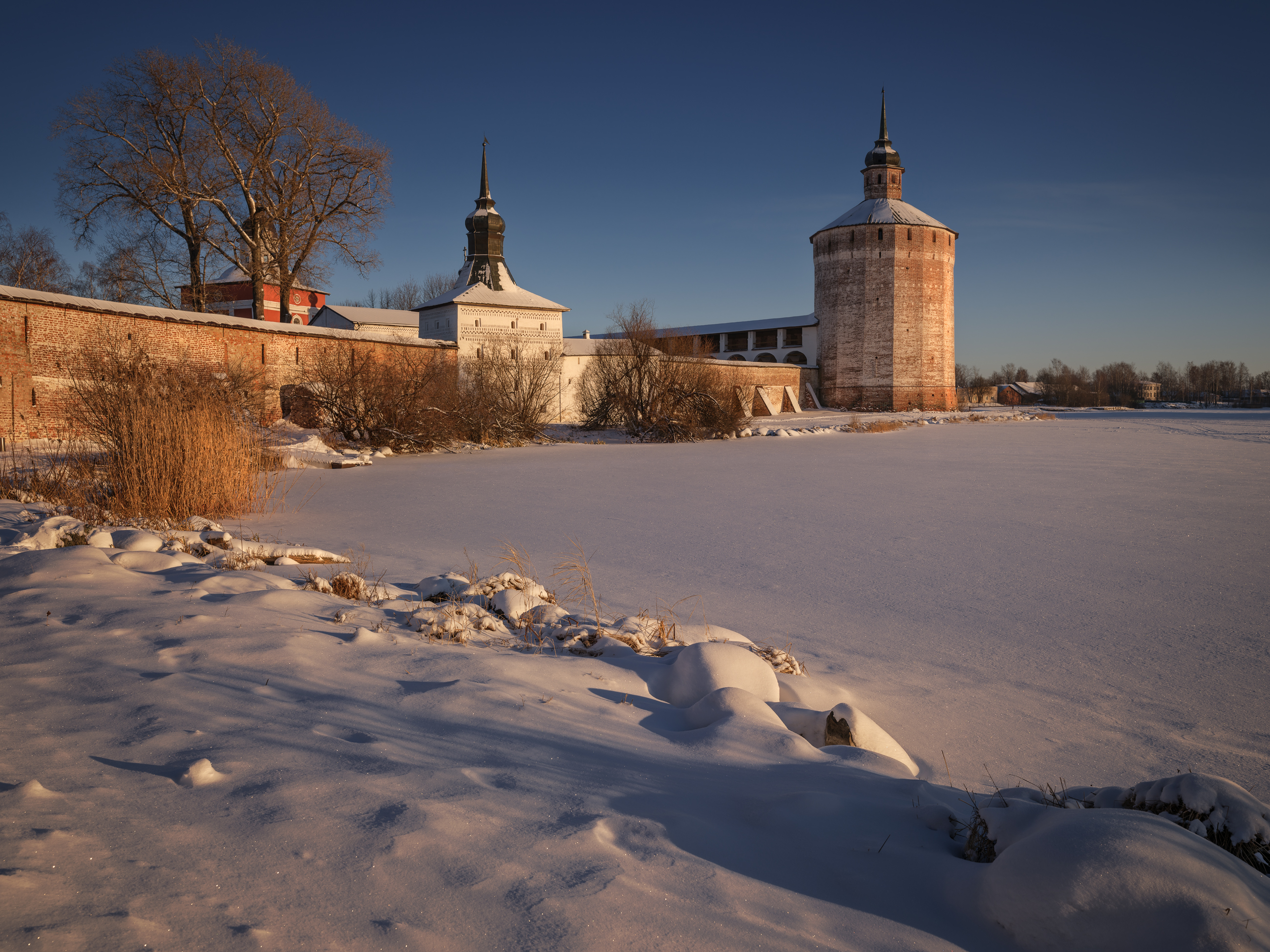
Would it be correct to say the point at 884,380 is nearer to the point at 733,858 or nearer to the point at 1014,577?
the point at 1014,577

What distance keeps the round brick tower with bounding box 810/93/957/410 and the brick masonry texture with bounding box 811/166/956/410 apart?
4 centimetres

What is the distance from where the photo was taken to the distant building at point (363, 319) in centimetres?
3706

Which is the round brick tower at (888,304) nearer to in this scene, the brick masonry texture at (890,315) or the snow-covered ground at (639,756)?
the brick masonry texture at (890,315)

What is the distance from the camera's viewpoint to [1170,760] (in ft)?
8.66

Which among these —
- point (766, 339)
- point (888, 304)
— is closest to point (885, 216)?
point (888, 304)

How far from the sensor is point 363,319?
125 ft

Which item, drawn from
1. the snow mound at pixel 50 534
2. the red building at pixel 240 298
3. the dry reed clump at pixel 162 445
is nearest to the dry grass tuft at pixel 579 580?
the snow mound at pixel 50 534

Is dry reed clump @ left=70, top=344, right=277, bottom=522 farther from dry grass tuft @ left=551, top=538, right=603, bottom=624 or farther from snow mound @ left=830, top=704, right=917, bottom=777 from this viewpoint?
snow mound @ left=830, top=704, right=917, bottom=777

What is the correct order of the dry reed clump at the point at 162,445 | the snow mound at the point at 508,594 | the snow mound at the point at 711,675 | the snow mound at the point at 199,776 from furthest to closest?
the dry reed clump at the point at 162,445
the snow mound at the point at 508,594
the snow mound at the point at 711,675
the snow mound at the point at 199,776

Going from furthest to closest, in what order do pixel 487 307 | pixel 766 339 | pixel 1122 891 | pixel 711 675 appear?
pixel 766 339 < pixel 487 307 < pixel 711 675 < pixel 1122 891

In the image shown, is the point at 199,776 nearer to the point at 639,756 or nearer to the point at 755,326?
the point at 639,756

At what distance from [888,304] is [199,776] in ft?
137

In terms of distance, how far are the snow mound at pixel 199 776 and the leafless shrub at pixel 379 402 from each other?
1580 cm

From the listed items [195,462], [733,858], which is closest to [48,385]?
[195,462]
